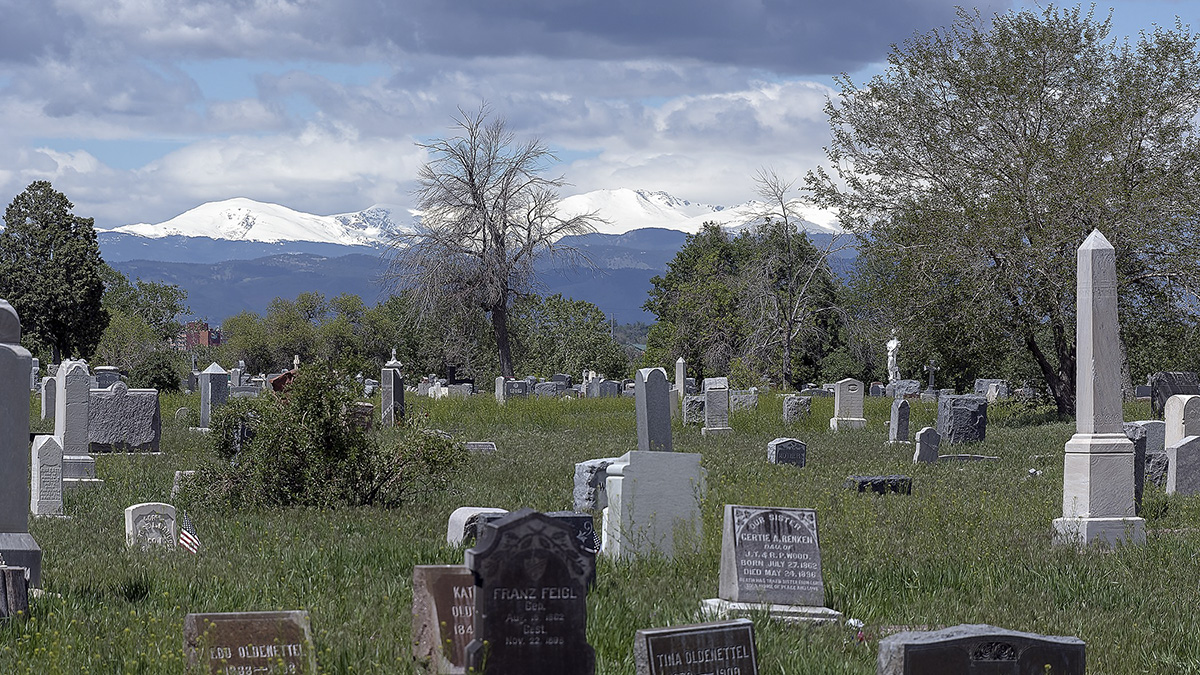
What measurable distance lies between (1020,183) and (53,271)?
48.5 metres

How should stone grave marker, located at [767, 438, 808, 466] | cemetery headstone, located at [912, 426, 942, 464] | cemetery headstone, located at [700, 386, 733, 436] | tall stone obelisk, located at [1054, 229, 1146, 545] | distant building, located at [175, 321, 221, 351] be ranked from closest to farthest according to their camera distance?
tall stone obelisk, located at [1054, 229, 1146, 545]
stone grave marker, located at [767, 438, 808, 466]
cemetery headstone, located at [912, 426, 942, 464]
cemetery headstone, located at [700, 386, 733, 436]
distant building, located at [175, 321, 221, 351]

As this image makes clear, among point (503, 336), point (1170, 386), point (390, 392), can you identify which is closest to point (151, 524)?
point (390, 392)

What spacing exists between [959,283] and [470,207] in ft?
67.7


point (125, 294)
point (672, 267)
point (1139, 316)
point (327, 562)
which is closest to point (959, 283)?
point (1139, 316)

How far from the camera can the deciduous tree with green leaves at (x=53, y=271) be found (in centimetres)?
6016

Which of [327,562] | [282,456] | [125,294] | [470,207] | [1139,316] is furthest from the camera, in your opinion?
[125,294]

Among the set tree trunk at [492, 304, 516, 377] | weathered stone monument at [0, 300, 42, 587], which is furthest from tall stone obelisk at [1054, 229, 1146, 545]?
tree trunk at [492, 304, 516, 377]

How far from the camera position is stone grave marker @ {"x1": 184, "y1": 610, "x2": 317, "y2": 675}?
557 cm

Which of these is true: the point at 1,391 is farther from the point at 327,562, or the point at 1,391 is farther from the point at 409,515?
the point at 409,515

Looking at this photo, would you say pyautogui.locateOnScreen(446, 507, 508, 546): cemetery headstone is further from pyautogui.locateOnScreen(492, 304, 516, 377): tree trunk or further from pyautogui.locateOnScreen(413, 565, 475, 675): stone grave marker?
pyautogui.locateOnScreen(492, 304, 516, 377): tree trunk

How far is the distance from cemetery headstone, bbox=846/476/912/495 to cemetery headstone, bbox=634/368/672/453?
110 inches

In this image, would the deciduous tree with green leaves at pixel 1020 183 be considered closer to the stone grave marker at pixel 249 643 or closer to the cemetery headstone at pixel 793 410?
the cemetery headstone at pixel 793 410

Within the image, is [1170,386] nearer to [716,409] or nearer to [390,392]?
[716,409]

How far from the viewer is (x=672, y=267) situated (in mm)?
79688
